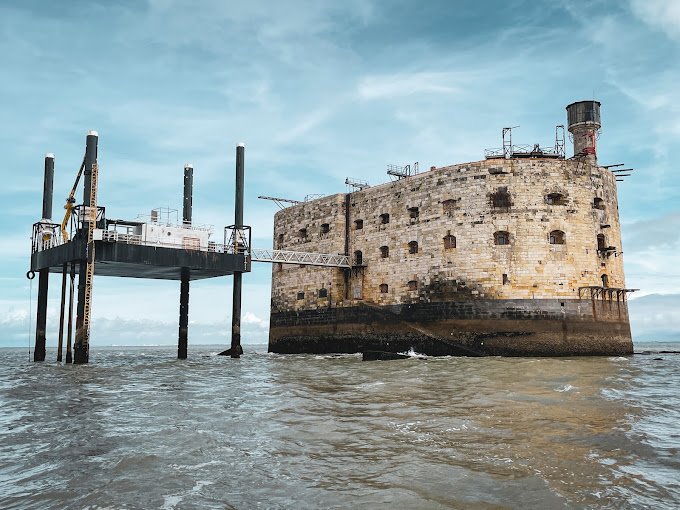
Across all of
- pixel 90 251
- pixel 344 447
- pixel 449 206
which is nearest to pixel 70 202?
pixel 90 251

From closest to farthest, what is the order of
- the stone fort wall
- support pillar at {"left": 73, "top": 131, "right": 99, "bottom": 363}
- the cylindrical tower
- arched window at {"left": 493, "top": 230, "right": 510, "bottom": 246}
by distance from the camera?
1. support pillar at {"left": 73, "top": 131, "right": 99, "bottom": 363}
2. the stone fort wall
3. arched window at {"left": 493, "top": 230, "right": 510, "bottom": 246}
4. the cylindrical tower

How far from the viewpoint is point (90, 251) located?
2628 centimetres

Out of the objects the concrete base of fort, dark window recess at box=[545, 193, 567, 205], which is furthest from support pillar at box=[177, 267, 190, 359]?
dark window recess at box=[545, 193, 567, 205]

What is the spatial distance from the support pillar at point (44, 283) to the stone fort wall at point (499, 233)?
59.0 ft

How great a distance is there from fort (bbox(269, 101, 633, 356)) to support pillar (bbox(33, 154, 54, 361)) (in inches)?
663

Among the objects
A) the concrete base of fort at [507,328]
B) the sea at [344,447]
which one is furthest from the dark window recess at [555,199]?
the sea at [344,447]

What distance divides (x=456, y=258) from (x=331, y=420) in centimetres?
2180

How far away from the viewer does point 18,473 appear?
6.98 m

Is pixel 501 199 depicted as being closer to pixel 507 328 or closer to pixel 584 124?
pixel 507 328

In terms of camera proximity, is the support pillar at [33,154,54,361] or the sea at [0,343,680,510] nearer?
the sea at [0,343,680,510]

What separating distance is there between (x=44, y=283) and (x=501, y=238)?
79.5 feet

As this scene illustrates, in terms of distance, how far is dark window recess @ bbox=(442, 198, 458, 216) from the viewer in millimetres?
31544

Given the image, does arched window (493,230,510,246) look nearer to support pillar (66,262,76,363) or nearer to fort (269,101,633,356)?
fort (269,101,633,356)

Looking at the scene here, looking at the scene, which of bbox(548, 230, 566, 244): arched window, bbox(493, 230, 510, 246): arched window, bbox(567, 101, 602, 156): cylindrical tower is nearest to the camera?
bbox(548, 230, 566, 244): arched window
